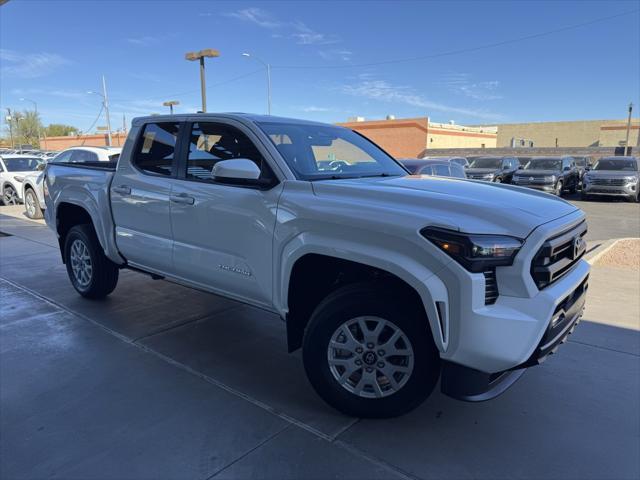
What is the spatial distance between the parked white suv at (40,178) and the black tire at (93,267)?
5.96 m

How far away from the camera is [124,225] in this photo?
175 inches

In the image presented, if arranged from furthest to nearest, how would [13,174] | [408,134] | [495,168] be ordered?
[408,134]
[495,168]
[13,174]

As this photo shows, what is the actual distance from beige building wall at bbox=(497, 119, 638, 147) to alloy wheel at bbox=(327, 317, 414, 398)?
60.5m

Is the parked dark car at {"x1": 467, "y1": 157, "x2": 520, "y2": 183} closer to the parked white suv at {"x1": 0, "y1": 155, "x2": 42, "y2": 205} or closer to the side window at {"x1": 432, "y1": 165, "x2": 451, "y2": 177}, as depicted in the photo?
the side window at {"x1": 432, "y1": 165, "x2": 451, "y2": 177}

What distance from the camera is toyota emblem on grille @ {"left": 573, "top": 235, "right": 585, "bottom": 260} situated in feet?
9.58

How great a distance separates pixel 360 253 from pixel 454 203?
23.8 inches

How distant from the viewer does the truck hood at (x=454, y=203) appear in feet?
8.13

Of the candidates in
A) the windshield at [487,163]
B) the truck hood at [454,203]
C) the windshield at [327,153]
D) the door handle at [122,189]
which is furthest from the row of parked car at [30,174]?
the windshield at [487,163]

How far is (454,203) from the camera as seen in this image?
8.68 feet

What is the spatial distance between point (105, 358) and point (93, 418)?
924 millimetres

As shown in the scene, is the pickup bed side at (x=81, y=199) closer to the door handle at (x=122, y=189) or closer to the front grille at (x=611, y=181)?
the door handle at (x=122, y=189)

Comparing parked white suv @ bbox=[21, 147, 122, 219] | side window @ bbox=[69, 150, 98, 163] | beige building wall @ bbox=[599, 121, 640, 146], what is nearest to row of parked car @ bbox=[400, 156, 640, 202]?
parked white suv @ bbox=[21, 147, 122, 219]

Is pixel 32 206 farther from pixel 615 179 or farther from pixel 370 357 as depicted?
pixel 615 179

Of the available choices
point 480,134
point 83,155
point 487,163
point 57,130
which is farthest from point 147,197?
point 57,130
